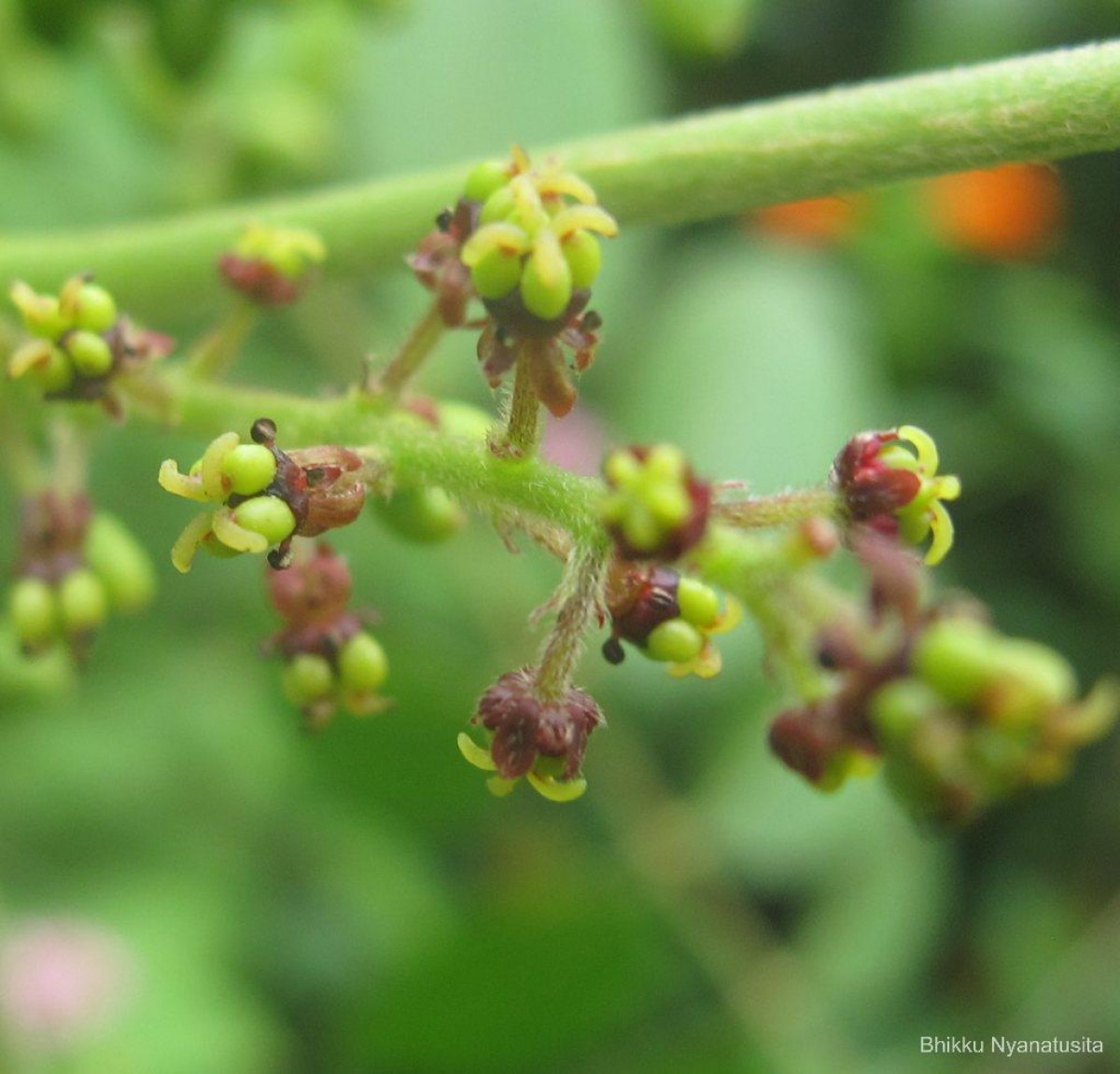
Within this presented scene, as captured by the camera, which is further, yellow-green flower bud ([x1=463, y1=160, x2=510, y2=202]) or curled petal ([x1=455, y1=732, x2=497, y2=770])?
yellow-green flower bud ([x1=463, y1=160, x2=510, y2=202])

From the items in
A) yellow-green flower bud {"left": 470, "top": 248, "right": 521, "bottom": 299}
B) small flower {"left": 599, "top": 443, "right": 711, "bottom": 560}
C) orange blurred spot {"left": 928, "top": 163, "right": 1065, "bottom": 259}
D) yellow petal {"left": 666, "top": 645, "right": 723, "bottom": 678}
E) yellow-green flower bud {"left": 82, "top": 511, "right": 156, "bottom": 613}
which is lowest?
small flower {"left": 599, "top": 443, "right": 711, "bottom": 560}

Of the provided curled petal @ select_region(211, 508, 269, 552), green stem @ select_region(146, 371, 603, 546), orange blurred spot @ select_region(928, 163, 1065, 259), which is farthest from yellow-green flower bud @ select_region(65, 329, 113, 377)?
orange blurred spot @ select_region(928, 163, 1065, 259)

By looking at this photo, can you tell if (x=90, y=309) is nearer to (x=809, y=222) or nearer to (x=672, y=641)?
(x=672, y=641)

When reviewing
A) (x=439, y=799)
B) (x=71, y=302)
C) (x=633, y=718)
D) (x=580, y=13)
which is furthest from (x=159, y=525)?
(x=71, y=302)

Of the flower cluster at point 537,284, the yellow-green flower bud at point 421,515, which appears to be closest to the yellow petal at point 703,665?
the flower cluster at point 537,284

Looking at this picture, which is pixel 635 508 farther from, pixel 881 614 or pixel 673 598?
pixel 881 614

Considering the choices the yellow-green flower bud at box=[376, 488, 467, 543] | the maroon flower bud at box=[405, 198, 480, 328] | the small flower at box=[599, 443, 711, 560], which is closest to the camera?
the small flower at box=[599, 443, 711, 560]

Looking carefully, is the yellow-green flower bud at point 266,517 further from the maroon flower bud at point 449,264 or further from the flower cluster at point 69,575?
the flower cluster at point 69,575

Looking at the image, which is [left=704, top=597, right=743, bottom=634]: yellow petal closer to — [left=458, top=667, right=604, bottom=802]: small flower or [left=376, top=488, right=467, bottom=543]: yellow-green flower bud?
[left=458, top=667, right=604, bottom=802]: small flower
